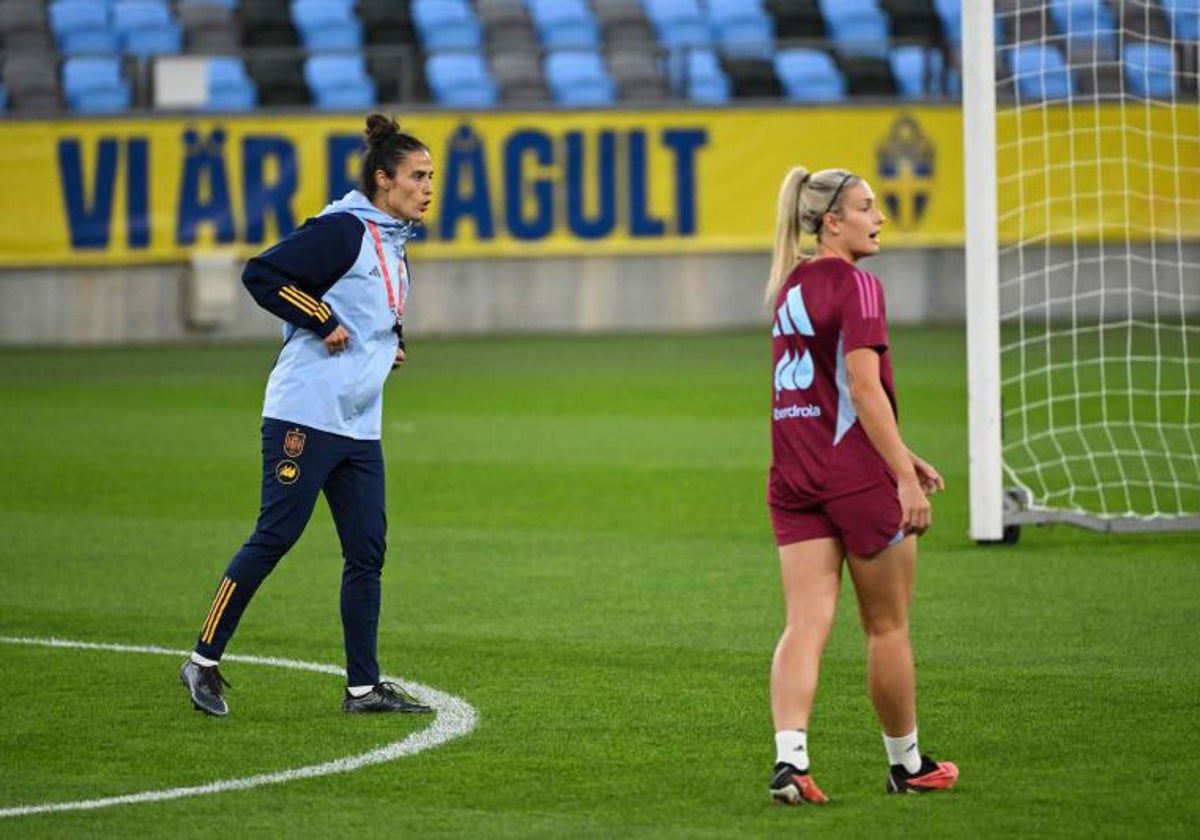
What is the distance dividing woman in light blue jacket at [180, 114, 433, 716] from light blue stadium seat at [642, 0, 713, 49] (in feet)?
69.9

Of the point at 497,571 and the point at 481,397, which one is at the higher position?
the point at 481,397

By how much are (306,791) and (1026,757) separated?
7.21ft

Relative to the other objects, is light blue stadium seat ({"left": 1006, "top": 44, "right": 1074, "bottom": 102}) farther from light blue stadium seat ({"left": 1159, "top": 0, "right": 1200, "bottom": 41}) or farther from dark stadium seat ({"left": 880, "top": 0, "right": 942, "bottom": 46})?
light blue stadium seat ({"left": 1159, "top": 0, "right": 1200, "bottom": 41})

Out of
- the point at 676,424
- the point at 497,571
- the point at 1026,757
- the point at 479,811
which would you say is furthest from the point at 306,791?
the point at 676,424

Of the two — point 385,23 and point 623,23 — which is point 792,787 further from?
point 623,23

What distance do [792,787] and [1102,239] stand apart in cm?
1229

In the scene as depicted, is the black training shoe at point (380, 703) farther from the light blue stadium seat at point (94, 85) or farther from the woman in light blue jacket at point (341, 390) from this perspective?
the light blue stadium seat at point (94, 85)

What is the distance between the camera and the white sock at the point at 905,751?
6.54m

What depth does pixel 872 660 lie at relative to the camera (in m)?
6.43

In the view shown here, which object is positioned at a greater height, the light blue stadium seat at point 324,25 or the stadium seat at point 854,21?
the stadium seat at point 854,21

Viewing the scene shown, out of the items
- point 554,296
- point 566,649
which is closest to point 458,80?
point 554,296

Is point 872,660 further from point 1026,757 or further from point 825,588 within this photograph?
point 1026,757

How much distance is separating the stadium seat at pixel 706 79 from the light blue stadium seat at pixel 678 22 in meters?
1.17

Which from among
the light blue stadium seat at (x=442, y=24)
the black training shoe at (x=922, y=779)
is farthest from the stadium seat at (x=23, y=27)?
the black training shoe at (x=922, y=779)
